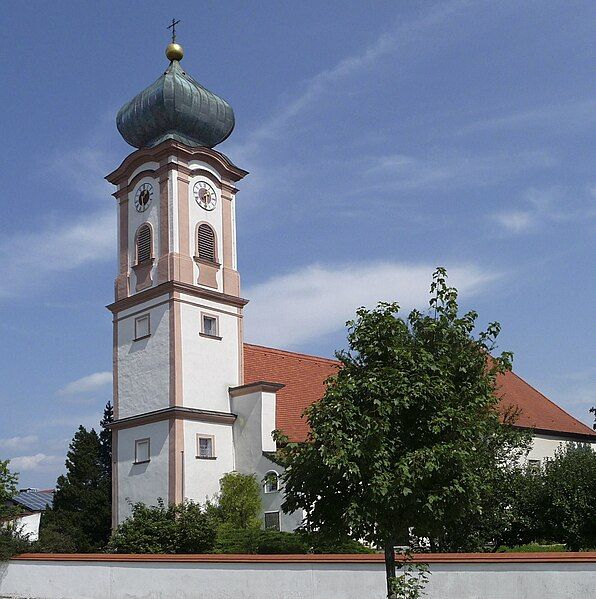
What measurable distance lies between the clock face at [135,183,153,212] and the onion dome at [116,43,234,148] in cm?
169

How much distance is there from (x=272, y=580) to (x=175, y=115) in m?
19.3

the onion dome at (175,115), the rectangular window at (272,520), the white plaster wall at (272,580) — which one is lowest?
the white plaster wall at (272,580)

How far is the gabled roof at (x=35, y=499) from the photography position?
53572 millimetres

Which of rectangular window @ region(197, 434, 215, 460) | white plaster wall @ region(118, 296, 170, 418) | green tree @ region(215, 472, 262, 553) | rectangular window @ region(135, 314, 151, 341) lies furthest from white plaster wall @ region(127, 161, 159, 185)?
green tree @ region(215, 472, 262, 553)

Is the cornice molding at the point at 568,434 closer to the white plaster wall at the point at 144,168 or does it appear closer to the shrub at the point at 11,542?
the white plaster wall at the point at 144,168

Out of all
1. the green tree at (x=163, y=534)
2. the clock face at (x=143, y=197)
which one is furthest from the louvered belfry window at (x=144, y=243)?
the green tree at (x=163, y=534)

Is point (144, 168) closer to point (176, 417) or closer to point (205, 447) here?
point (176, 417)

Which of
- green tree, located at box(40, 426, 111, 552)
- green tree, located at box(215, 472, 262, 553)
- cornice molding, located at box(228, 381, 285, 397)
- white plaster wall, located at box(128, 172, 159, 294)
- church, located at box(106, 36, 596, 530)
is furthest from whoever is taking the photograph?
green tree, located at box(40, 426, 111, 552)

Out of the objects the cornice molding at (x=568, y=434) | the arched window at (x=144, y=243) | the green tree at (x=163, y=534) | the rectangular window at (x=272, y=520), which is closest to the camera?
the green tree at (x=163, y=534)

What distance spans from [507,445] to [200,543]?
870 cm

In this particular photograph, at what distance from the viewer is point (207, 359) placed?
30422 millimetres

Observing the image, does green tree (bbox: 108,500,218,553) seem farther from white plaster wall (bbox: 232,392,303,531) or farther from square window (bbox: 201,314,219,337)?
square window (bbox: 201,314,219,337)

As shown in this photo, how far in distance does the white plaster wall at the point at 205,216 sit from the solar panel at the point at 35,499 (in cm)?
2661

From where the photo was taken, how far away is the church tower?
29.3 meters
